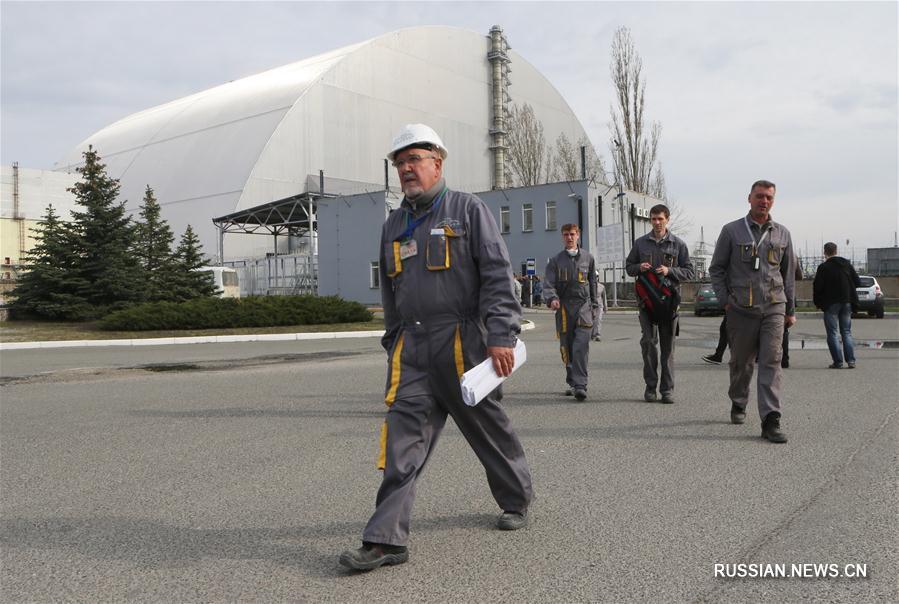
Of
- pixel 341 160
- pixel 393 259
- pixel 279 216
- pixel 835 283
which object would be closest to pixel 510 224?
pixel 279 216

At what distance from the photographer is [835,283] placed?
37.4 feet

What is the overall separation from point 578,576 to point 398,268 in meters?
1.58

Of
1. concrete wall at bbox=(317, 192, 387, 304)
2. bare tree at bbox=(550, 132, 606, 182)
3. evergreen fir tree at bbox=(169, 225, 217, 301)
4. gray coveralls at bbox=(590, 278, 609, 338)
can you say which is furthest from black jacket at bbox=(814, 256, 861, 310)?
bare tree at bbox=(550, 132, 606, 182)

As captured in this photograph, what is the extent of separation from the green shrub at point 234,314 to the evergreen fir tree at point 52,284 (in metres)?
3.67

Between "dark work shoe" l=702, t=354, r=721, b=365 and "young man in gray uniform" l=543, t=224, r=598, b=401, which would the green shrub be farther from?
"young man in gray uniform" l=543, t=224, r=598, b=401

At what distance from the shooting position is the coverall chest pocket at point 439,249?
11.9 ft

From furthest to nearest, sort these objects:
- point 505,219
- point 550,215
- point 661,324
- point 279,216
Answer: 1. point 279,216
2. point 505,219
3. point 550,215
4. point 661,324

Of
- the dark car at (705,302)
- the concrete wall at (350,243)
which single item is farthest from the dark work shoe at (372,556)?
the concrete wall at (350,243)

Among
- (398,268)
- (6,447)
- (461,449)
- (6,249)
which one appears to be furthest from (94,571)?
(6,249)

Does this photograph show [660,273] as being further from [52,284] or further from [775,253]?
[52,284]

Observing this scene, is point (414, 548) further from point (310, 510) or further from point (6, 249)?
point (6, 249)

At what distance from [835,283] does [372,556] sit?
1008cm

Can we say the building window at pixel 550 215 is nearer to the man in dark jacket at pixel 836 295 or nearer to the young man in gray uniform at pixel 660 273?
the man in dark jacket at pixel 836 295

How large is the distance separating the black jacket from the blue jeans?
0.33 ft
